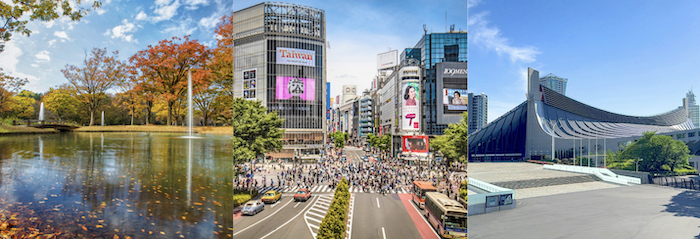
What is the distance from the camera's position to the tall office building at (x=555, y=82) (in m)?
5.09

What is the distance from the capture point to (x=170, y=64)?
4191 mm

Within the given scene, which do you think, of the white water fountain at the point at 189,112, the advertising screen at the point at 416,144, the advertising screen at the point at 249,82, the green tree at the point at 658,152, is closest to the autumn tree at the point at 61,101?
the white water fountain at the point at 189,112

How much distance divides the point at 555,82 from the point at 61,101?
8841 millimetres

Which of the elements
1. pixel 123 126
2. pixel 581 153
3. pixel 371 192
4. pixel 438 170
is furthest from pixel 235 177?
pixel 581 153

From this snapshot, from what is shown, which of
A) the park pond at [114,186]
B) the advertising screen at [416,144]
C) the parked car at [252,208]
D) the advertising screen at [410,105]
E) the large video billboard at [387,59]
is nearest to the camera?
the park pond at [114,186]

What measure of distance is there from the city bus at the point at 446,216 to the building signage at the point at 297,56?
3.28 meters

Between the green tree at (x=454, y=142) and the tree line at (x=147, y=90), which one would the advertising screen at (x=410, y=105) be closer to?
the green tree at (x=454, y=142)

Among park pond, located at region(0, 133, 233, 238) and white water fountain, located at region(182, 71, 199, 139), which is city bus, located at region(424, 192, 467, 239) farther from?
white water fountain, located at region(182, 71, 199, 139)

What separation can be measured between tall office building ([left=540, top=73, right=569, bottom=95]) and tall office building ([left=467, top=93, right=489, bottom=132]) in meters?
1.59

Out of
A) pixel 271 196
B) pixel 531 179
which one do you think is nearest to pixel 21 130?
pixel 271 196

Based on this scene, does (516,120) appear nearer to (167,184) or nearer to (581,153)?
(581,153)

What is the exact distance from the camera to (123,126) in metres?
4.09

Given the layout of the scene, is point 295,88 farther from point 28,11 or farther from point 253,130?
point 28,11

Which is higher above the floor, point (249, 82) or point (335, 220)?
point (249, 82)
